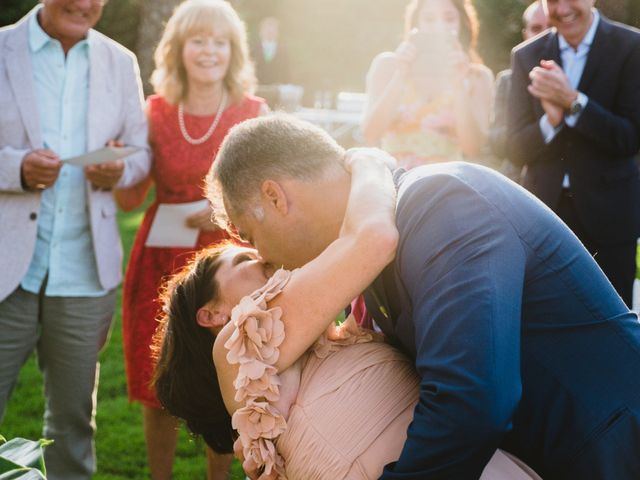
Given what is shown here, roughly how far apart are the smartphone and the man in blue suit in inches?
96.5

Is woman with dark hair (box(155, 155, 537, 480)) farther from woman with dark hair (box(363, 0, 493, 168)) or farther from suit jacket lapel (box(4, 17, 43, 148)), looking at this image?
woman with dark hair (box(363, 0, 493, 168))

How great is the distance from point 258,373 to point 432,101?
9.67ft

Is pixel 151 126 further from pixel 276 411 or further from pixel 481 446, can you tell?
pixel 481 446

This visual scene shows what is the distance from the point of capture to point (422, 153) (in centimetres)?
449

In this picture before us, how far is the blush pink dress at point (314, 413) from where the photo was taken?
189 centimetres

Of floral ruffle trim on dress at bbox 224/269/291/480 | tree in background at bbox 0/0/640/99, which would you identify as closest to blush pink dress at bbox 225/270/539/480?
floral ruffle trim on dress at bbox 224/269/291/480

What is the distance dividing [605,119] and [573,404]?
7.58 ft

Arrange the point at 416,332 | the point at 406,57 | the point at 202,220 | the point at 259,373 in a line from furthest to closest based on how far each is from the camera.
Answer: the point at 406,57 < the point at 202,220 < the point at 259,373 < the point at 416,332

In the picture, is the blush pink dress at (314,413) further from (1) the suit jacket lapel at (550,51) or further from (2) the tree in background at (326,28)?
(2) the tree in background at (326,28)

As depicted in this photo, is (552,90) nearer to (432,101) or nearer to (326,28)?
(432,101)

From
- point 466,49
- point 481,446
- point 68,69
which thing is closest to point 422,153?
point 466,49

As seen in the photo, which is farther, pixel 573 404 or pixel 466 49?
pixel 466 49


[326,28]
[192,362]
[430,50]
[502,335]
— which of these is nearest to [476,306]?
[502,335]

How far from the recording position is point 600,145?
12.9ft
